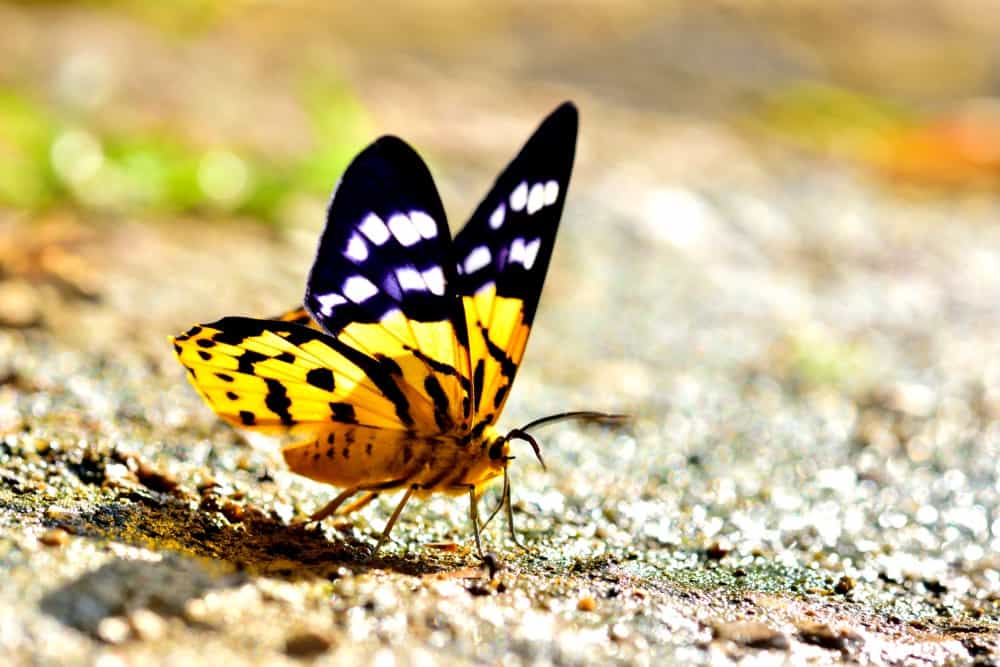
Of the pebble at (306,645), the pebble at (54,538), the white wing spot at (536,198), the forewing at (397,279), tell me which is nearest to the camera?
the pebble at (306,645)

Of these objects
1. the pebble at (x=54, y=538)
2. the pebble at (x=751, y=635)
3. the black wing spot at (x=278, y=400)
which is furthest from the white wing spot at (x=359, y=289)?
the pebble at (x=751, y=635)

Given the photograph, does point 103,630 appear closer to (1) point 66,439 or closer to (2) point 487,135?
(1) point 66,439

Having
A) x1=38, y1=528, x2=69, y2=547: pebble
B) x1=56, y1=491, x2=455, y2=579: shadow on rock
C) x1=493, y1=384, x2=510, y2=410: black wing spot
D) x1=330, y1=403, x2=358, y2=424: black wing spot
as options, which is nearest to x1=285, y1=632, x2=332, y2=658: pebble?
x1=56, y1=491, x2=455, y2=579: shadow on rock

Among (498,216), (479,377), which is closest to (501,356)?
(479,377)

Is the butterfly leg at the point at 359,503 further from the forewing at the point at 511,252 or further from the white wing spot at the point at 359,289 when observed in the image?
the white wing spot at the point at 359,289

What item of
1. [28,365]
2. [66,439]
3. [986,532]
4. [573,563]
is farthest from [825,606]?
[28,365]

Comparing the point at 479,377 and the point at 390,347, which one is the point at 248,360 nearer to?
the point at 390,347

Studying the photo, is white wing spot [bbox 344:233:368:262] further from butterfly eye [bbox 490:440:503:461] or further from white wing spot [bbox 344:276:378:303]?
butterfly eye [bbox 490:440:503:461]
